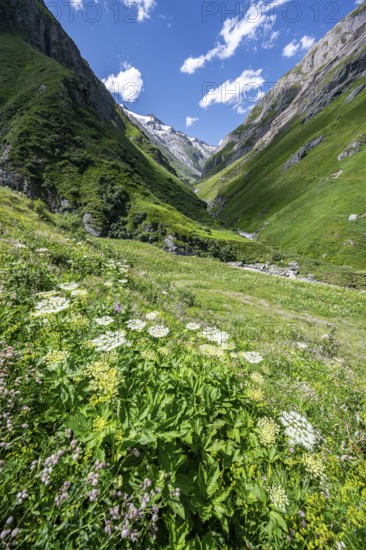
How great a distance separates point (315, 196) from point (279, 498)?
12398 cm

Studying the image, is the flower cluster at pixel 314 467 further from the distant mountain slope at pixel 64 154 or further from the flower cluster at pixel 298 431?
the distant mountain slope at pixel 64 154

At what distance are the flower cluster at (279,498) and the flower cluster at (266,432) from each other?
0.63 meters

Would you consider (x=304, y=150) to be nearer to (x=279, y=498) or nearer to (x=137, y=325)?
(x=137, y=325)

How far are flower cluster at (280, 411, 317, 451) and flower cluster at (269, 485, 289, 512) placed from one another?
31.6 inches

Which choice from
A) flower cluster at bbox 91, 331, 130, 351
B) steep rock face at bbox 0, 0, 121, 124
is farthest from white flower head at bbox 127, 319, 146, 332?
steep rock face at bbox 0, 0, 121, 124

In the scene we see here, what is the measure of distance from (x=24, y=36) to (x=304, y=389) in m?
222

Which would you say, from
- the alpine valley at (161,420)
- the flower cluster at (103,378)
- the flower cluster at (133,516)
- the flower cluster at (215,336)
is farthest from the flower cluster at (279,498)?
the flower cluster at (215,336)

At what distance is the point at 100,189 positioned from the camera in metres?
81.6

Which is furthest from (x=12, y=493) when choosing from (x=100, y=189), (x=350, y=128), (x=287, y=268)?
(x=350, y=128)

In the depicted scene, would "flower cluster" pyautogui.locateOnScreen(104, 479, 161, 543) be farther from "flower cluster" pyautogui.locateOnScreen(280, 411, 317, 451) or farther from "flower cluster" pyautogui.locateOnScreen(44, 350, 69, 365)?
"flower cluster" pyautogui.locateOnScreen(280, 411, 317, 451)

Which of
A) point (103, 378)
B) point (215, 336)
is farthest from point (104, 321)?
point (215, 336)

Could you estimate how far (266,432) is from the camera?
3.58m

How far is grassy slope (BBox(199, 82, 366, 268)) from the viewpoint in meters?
85.8

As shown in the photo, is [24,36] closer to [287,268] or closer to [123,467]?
[287,268]
